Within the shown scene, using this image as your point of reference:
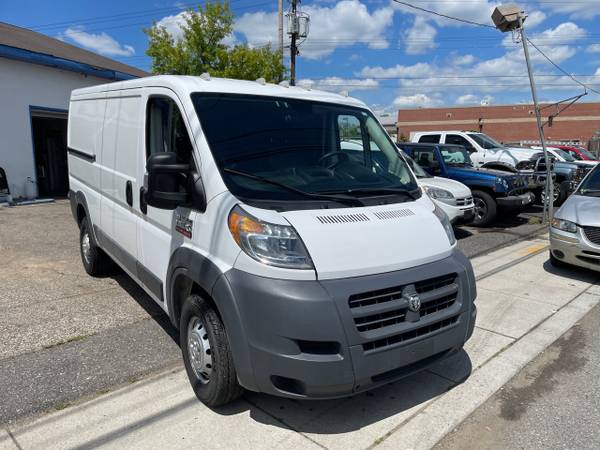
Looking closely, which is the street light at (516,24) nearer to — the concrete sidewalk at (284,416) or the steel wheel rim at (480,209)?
the steel wheel rim at (480,209)

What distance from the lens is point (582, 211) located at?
6.01 m

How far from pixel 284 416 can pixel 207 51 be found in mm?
17358

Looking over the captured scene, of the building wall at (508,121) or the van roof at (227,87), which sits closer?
the van roof at (227,87)

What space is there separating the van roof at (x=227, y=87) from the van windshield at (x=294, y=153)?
6 cm

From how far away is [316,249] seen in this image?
8.51 feet

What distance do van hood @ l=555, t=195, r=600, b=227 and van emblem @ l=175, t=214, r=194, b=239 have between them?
511 centimetres

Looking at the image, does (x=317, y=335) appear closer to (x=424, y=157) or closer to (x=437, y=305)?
(x=437, y=305)

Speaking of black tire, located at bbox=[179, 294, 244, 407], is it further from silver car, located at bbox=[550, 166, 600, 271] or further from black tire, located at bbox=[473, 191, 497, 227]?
black tire, located at bbox=[473, 191, 497, 227]

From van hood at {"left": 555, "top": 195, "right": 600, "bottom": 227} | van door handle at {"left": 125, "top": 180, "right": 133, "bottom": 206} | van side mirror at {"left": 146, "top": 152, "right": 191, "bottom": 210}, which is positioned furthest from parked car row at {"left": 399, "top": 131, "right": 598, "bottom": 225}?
van side mirror at {"left": 146, "top": 152, "right": 191, "bottom": 210}

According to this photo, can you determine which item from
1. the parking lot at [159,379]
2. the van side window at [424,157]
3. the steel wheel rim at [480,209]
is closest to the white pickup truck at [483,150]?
the van side window at [424,157]

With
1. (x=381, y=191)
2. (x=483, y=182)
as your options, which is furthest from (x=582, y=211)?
(x=381, y=191)

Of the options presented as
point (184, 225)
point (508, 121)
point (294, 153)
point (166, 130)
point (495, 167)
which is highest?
point (508, 121)

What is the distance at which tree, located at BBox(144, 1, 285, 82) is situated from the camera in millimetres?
17562

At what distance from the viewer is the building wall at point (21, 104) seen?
38.5 feet
